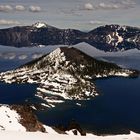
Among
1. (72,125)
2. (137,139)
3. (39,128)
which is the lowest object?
(72,125)

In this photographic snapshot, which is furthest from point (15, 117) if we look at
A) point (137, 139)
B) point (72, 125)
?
point (137, 139)

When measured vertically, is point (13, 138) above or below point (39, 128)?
above

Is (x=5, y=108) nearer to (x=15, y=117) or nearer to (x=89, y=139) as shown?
(x=15, y=117)

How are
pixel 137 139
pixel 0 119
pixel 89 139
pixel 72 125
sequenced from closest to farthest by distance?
1. pixel 89 139
2. pixel 137 139
3. pixel 0 119
4. pixel 72 125

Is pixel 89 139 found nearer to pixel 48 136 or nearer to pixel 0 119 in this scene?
pixel 48 136

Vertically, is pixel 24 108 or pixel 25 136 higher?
pixel 25 136

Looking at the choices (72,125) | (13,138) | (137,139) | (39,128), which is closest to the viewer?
(13,138)

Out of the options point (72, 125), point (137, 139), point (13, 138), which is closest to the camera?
point (13, 138)

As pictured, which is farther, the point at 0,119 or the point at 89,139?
the point at 0,119

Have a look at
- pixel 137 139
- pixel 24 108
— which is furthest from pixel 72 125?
pixel 137 139
